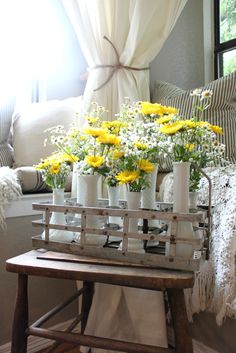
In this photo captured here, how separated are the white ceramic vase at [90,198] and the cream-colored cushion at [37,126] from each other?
0.65 m

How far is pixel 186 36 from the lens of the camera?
170cm

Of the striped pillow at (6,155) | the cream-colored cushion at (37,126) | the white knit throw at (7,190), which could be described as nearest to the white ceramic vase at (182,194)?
the white knit throw at (7,190)

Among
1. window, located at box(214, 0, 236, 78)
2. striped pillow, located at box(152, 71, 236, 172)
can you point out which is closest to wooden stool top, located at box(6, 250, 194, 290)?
striped pillow, located at box(152, 71, 236, 172)

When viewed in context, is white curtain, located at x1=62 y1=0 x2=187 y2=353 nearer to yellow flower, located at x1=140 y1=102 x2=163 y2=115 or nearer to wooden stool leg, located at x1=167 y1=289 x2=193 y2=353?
yellow flower, located at x1=140 y1=102 x2=163 y2=115

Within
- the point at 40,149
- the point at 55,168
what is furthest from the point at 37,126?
the point at 55,168

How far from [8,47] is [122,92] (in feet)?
2.13

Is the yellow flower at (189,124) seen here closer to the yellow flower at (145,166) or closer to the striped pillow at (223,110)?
the yellow flower at (145,166)

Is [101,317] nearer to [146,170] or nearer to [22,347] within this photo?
[22,347]

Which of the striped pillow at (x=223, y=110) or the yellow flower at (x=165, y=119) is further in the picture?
the striped pillow at (x=223, y=110)

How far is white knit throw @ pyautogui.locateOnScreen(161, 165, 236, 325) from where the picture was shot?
2.51 ft

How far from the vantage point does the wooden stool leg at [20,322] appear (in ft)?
2.35

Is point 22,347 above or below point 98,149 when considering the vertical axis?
below

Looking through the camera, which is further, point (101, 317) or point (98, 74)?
point (98, 74)

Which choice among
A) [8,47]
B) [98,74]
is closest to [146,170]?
[98,74]
